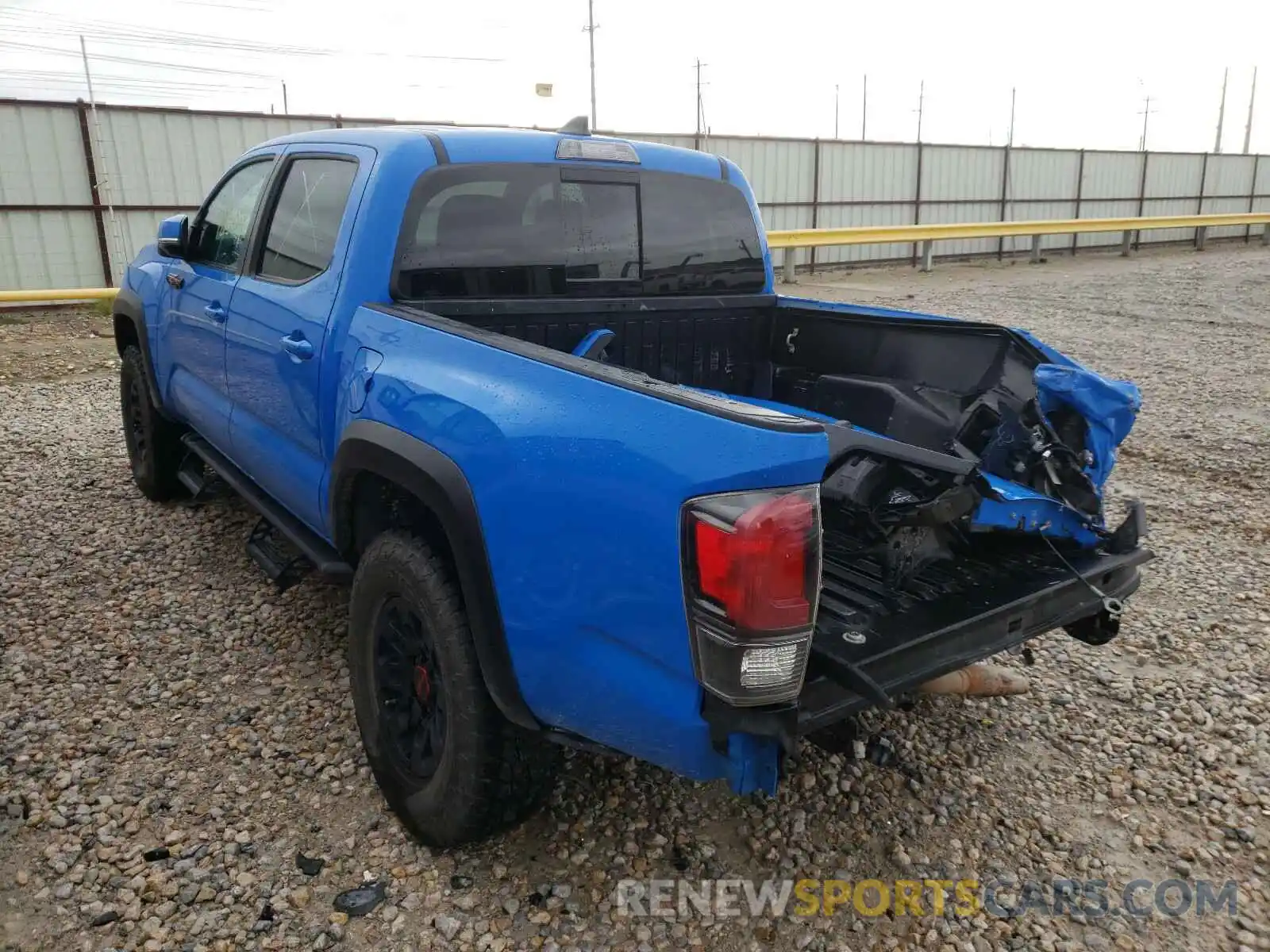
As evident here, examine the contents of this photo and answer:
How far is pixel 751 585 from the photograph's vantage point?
190 cm

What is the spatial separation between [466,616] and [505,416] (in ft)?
1.78

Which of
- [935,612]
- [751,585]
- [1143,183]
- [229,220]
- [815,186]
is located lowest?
[935,612]

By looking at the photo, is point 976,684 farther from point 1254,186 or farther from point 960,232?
point 1254,186

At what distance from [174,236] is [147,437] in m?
1.27

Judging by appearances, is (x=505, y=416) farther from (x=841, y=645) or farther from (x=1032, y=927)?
(x=1032, y=927)

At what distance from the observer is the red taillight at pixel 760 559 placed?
6.20 ft

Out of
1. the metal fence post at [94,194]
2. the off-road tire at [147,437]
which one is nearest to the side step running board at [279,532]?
the off-road tire at [147,437]

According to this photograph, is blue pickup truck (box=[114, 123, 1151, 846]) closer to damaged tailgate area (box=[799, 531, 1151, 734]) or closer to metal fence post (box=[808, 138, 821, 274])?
damaged tailgate area (box=[799, 531, 1151, 734])

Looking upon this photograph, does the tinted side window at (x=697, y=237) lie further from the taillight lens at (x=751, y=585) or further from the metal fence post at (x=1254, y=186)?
the metal fence post at (x=1254, y=186)

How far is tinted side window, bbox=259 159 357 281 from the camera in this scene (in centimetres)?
329

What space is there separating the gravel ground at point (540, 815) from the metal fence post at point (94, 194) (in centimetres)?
1015

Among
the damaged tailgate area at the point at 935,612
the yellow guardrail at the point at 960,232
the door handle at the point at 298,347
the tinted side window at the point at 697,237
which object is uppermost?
the tinted side window at the point at 697,237

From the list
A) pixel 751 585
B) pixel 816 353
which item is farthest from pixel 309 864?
pixel 816 353

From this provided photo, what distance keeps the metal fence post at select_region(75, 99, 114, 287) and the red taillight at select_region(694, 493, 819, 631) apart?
14.1 m
